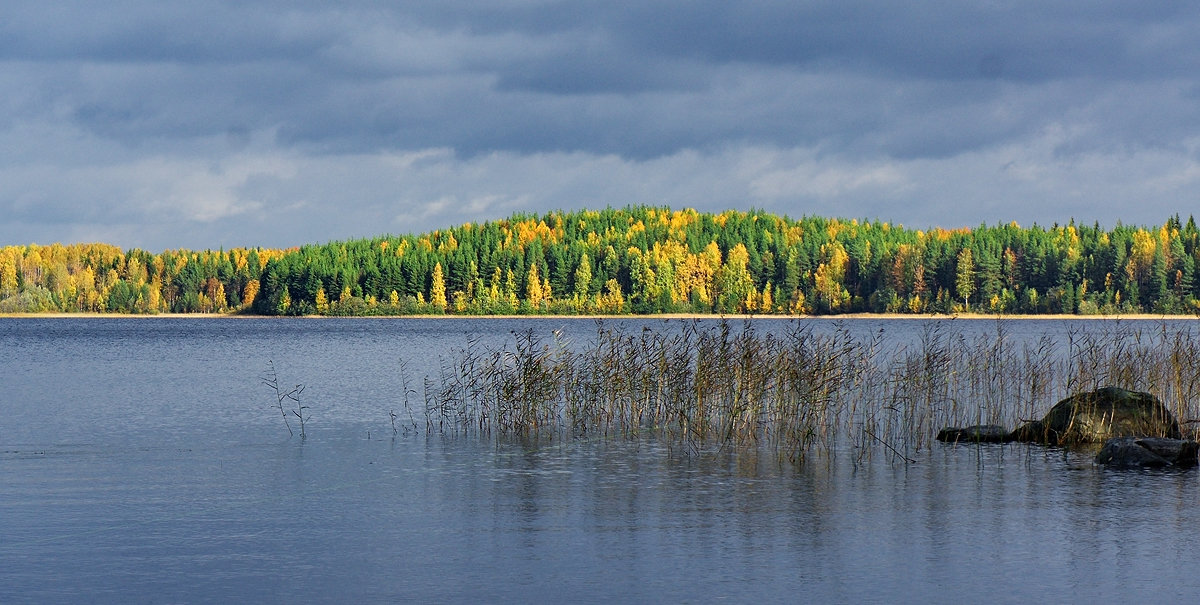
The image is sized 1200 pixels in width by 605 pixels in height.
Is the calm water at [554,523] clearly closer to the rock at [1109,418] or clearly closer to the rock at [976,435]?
the rock at [976,435]

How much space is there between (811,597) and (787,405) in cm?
1575

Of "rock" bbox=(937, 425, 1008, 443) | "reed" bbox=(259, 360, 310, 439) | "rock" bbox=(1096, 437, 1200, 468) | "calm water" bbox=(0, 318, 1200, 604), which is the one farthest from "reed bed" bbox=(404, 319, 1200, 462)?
"rock" bbox=(1096, 437, 1200, 468)

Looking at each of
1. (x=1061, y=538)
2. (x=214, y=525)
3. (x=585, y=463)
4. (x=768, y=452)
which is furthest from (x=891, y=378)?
(x=214, y=525)

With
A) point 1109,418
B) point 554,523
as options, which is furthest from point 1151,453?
point 554,523

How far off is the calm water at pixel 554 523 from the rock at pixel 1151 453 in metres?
0.72

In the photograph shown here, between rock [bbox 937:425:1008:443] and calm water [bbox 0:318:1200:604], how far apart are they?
3.61ft

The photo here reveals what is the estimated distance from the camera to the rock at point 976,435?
2720cm

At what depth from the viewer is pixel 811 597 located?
536 inches

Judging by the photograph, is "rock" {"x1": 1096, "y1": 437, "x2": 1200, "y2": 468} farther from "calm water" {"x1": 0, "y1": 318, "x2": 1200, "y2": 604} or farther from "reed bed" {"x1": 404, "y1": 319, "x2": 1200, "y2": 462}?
"reed bed" {"x1": 404, "y1": 319, "x2": 1200, "y2": 462}

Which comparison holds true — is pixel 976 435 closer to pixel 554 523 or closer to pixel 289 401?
pixel 554 523

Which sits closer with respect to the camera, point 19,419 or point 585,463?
point 585,463

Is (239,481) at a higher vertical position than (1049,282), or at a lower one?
lower

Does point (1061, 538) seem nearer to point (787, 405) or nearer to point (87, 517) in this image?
point (787, 405)

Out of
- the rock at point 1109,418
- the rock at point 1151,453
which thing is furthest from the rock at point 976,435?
the rock at point 1151,453
